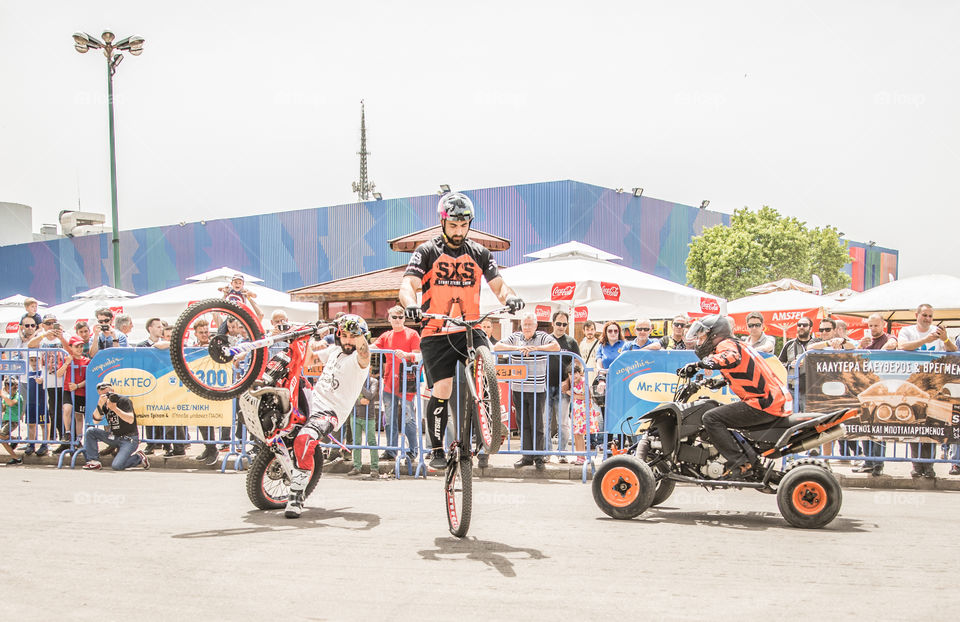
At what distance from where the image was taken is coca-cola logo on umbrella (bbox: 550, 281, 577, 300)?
1251 cm

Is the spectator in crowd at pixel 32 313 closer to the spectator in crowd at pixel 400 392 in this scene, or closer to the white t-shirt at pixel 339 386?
the spectator in crowd at pixel 400 392

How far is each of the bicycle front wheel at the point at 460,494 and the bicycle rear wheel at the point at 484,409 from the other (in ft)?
0.76

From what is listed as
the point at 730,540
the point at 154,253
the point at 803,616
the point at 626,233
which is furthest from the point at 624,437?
the point at 154,253

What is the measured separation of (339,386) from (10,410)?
20.9 feet

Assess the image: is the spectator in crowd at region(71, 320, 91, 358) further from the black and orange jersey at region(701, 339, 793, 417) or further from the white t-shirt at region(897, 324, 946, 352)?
the white t-shirt at region(897, 324, 946, 352)

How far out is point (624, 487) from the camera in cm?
641

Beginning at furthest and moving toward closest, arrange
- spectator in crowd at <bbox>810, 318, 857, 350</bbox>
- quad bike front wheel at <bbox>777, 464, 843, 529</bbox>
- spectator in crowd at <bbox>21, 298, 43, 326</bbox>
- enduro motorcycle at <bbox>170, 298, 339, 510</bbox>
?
spectator in crowd at <bbox>21, 298, 43, 326</bbox> → spectator in crowd at <bbox>810, 318, 857, 350</bbox> → enduro motorcycle at <bbox>170, 298, 339, 510</bbox> → quad bike front wheel at <bbox>777, 464, 843, 529</bbox>

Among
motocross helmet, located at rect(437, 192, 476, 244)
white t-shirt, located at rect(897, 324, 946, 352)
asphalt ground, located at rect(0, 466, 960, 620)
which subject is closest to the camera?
asphalt ground, located at rect(0, 466, 960, 620)

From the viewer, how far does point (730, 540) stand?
18.4 ft

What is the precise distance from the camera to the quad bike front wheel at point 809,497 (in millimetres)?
6121

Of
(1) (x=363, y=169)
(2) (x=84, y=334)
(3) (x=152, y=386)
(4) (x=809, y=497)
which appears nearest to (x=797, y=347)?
(4) (x=809, y=497)

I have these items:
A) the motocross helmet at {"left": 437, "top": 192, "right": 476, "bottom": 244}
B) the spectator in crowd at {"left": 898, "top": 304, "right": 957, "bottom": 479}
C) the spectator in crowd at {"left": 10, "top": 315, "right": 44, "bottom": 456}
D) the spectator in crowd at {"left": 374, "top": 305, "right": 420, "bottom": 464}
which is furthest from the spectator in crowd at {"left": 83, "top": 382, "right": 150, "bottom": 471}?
the spectator in crowd at {"left": 898, "top": 304, "right": 957, "bottom": 479}

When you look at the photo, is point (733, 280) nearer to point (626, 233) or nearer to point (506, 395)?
point (626, 233)

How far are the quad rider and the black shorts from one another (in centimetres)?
202
